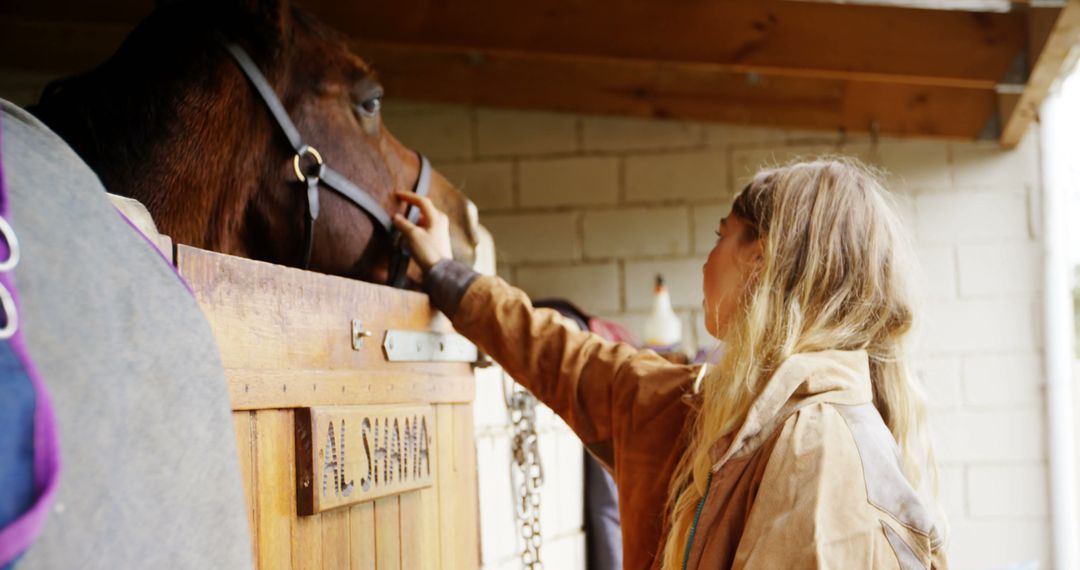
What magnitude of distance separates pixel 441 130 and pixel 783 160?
1.33 meters

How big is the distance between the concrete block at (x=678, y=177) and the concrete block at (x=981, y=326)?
91 centimetres

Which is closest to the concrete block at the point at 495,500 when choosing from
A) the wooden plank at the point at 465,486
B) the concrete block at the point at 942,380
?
the wooden plank at the point at 465,486

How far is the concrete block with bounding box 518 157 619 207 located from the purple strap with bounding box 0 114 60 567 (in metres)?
3.42

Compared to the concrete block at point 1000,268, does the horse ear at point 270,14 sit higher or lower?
higher

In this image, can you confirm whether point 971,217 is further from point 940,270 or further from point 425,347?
point 425,347

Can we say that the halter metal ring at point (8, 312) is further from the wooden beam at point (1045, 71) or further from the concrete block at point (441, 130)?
the concrete block at point (441, 130)

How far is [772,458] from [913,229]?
295 cm

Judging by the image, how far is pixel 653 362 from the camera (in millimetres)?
1551

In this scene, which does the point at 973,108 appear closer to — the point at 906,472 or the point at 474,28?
the point at 474,28

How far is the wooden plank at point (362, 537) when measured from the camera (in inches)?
52.5

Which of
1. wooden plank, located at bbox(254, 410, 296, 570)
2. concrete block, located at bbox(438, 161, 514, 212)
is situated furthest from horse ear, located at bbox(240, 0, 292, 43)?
concrete block, located at bbox(438, 161, 514, 212)

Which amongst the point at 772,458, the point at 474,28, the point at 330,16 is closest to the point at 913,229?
the point at 474,28

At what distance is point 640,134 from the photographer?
393cm

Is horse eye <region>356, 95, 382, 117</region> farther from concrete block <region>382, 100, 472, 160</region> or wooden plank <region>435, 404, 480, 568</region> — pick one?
concrete block <region>382, 100, 472, 160</region>
